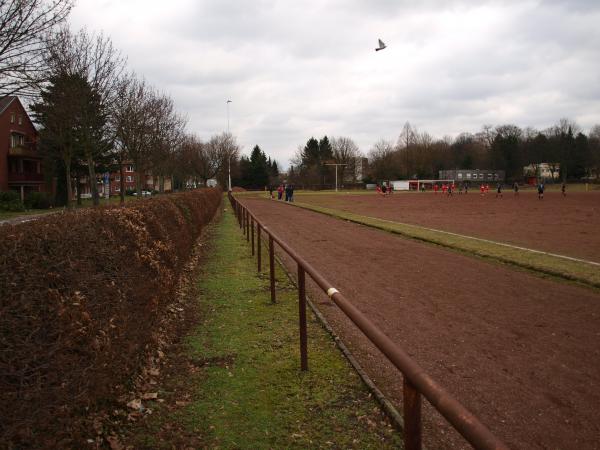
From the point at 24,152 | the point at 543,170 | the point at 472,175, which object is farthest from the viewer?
the point at 543,170

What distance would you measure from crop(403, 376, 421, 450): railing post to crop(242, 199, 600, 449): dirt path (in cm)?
146

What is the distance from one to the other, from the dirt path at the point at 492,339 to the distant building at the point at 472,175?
109 metres

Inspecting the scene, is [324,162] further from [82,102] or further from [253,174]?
[82,102]

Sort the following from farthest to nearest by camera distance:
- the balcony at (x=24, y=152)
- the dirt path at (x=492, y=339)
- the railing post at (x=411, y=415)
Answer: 1. the balcony at (x=24, y=152)
2. the dirt path at (x=492, y=339)
3. the railing post at (x=411, y=415)

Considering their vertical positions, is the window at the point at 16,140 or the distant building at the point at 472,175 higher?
the window at the point at 16,140

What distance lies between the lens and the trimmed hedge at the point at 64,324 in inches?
87.2

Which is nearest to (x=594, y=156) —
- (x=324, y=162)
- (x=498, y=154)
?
(x=498, y=154)

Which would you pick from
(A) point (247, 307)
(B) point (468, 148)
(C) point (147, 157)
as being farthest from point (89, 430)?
(B) point (468, 148)

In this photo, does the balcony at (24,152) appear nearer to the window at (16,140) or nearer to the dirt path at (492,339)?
the window at (16,140)

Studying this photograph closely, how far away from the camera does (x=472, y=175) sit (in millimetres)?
114062

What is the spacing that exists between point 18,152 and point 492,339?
153 ft

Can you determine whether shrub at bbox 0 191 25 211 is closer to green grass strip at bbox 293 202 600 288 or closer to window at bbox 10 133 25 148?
window at bbox 10 133 25 148

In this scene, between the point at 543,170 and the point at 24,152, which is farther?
the point at 543,170

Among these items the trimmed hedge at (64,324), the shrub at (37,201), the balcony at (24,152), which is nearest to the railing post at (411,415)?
the trimmed hedge at (64,324)
